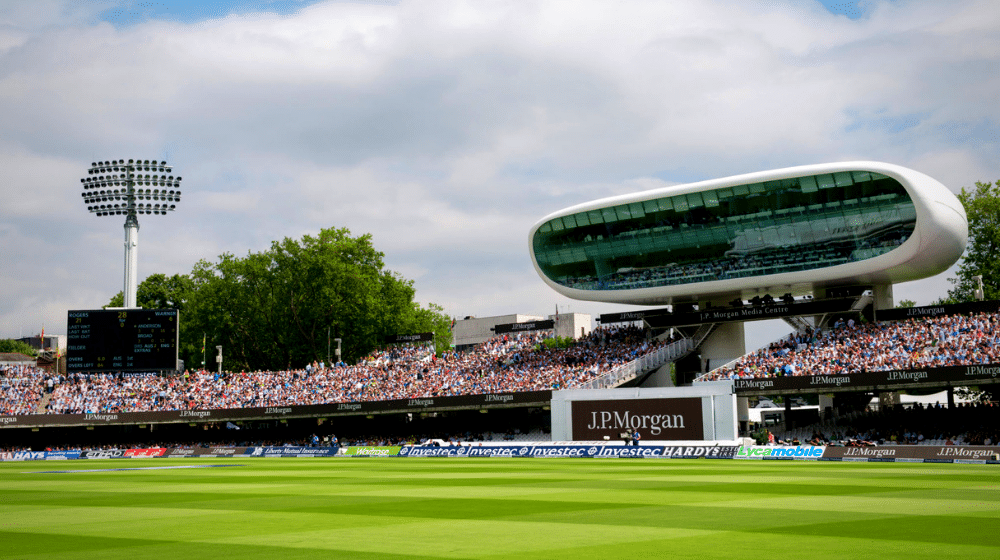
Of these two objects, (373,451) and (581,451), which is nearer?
(581,451)

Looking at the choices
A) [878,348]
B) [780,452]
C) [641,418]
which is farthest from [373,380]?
[780,452]

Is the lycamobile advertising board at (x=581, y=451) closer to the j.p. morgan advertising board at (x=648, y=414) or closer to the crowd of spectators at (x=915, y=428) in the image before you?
the j.p. morgan advertising board at (x=648, y=414)

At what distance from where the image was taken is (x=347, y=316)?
87625mm

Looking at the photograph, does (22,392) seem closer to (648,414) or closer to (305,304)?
(305,304)

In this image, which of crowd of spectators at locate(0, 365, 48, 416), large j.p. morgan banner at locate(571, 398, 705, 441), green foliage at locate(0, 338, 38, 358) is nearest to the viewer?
large j.p. morgan banner at locate(571, 398, 705, 441)

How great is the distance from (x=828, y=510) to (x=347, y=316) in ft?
247

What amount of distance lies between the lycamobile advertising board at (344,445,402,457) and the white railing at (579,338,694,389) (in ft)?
39.2

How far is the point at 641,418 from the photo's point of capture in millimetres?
50594

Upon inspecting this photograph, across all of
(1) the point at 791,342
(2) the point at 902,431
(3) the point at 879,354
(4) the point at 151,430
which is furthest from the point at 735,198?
(4) the point at 151,430

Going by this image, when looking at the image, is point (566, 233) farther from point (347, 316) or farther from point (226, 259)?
point (226, 259)

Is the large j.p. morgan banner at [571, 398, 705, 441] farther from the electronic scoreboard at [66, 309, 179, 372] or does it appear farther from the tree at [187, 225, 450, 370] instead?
the tree at [187, 225, 450, 370]

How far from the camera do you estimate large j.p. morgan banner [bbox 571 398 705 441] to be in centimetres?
4912

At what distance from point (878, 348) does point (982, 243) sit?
85.4 ft

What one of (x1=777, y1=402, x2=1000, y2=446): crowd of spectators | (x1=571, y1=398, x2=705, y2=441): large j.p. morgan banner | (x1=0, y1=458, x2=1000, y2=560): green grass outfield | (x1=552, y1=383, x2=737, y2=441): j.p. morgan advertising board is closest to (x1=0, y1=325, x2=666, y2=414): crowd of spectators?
(x1=552, y1=383, x2=737, y2=441): j.p. morgan advertising board
